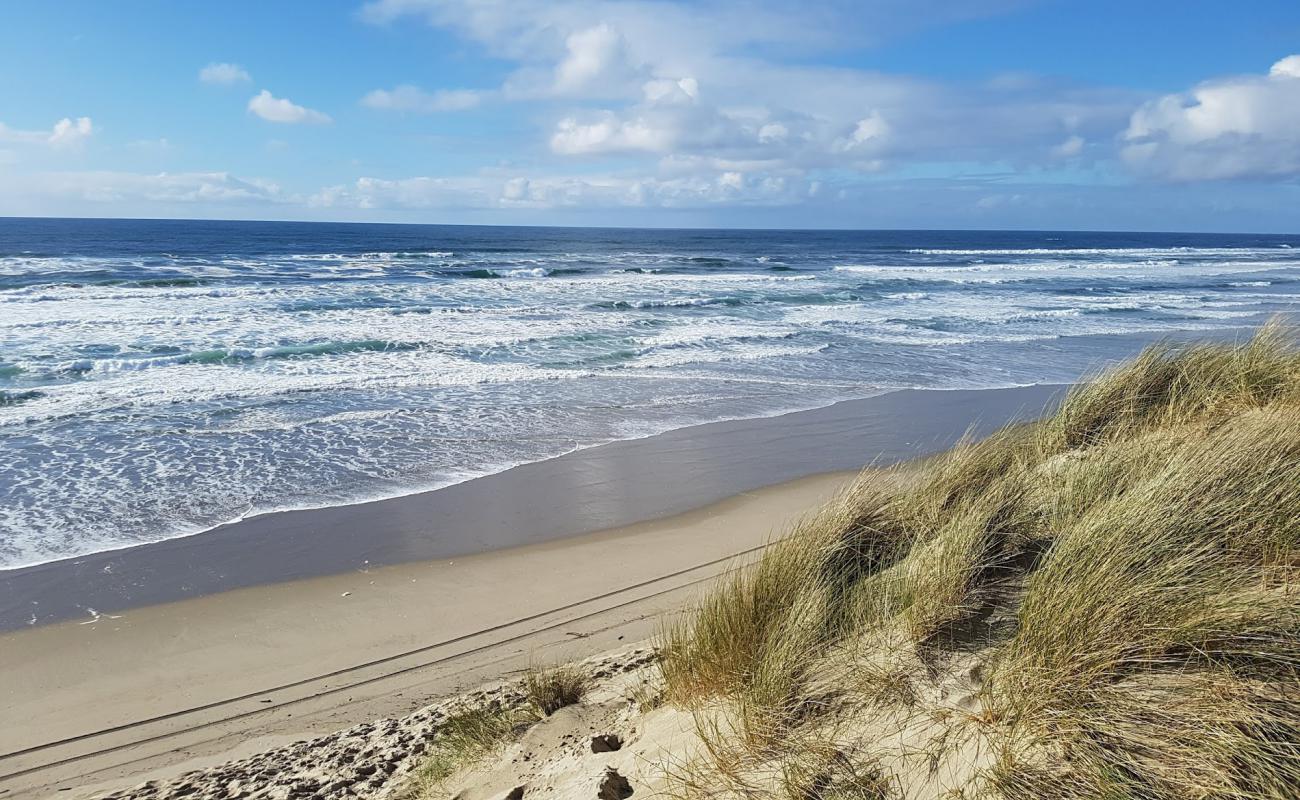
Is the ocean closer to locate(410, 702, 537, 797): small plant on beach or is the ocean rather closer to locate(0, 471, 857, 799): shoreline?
locate(0, 471, 857, 799): shoreline

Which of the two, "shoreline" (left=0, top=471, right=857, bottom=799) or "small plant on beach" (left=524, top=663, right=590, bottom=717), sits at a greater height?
"small plant on beach" (left=524, top=663, right=590, bottom=717)

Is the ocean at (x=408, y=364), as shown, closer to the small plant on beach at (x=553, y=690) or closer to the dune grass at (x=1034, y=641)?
the small plant on beach at (x=553, y=690)

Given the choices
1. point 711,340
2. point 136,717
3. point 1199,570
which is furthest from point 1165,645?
point 711,340

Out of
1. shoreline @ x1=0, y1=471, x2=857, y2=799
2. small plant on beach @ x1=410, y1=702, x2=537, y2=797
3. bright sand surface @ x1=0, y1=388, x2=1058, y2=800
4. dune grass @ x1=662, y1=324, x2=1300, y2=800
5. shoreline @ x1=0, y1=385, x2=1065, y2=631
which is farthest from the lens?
shoreline @ x1=0, y1=385, x2=1065, y2=631

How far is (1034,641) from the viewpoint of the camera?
3021mm

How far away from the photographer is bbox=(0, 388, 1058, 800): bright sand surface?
15.6 feet

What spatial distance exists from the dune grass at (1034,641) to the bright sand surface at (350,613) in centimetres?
196

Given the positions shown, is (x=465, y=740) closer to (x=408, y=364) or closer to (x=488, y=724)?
(x=488, y=724)

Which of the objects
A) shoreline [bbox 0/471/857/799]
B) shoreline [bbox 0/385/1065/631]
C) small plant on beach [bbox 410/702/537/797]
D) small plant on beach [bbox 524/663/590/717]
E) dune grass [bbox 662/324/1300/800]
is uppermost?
dune grass [bbox 662/324/1300/800]

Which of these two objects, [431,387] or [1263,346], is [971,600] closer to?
[1263,346]

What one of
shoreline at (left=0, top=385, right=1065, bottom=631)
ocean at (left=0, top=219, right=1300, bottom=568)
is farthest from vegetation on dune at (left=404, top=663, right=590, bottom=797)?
ocean at (left=0, top=219, right=1300, bottom=568)

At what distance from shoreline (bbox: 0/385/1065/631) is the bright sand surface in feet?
0.12

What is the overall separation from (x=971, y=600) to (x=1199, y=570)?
0.92 metres

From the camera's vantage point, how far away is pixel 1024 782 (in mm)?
2518
